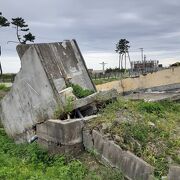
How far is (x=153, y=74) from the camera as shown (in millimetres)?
13617

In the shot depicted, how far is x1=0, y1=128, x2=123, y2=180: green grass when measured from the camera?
254 inches

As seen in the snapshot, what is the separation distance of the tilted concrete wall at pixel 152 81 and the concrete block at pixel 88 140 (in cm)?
601

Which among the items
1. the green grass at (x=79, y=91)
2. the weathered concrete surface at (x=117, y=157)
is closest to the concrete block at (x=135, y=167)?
the weathered concrete surface at (x=117, y=157)

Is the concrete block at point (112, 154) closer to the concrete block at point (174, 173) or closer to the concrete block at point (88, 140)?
the concrete block at point (88, 140)

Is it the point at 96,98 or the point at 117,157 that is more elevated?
the point at 96,98

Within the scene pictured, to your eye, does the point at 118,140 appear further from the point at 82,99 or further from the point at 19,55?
the point at 19,55

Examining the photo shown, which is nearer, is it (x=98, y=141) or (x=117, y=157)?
(x=117, y=157)

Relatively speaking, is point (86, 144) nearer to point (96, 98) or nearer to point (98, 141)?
point (98, 141)

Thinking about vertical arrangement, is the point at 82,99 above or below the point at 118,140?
above

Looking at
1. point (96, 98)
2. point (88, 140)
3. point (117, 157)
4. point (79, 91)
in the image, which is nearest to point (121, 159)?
point (117, 157)

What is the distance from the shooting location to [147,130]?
23.3 ft

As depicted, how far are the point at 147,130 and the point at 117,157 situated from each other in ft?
3.10

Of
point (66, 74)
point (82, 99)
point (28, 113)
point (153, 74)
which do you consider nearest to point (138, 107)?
point (82, 99)

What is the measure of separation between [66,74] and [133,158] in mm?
3838
